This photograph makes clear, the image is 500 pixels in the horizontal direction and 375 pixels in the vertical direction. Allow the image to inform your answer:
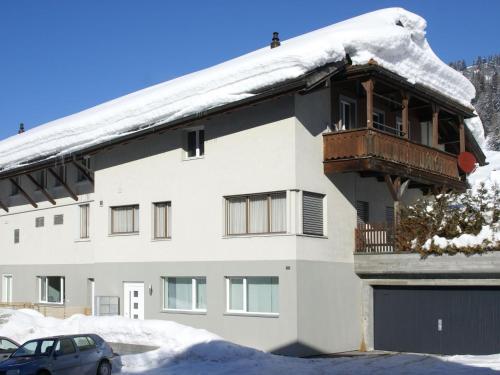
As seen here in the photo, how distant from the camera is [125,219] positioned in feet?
93.0

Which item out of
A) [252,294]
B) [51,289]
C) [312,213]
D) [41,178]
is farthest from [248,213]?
[41,178]

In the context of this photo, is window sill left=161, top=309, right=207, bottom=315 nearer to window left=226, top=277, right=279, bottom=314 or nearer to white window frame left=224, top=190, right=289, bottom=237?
window left=226, top=277, right=279, bottom=314

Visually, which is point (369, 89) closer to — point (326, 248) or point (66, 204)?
point (326, 248)

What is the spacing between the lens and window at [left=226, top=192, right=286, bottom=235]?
2364 cm

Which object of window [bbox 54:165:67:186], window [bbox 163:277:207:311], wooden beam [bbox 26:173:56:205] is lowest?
window [bbox 163:277:207:311]

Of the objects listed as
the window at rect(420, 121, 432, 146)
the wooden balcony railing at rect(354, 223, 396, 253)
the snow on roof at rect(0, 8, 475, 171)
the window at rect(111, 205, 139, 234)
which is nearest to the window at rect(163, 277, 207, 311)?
the window at rect(111, 205, 139, 234)

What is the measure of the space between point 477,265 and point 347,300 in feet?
15.3

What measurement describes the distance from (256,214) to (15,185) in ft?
51.6

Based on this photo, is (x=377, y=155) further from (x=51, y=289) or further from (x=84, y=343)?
(x=51, y=289)

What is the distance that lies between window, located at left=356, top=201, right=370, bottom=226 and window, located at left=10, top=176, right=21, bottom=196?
1690 centimetres

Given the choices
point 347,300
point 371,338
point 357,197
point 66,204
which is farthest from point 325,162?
point 66,204

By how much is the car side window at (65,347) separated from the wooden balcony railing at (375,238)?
413 inches

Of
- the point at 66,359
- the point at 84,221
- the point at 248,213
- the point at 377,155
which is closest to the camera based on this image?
the point at 66,359

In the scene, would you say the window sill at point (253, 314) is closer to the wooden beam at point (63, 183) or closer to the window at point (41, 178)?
the wooden beam at point (63, 183)
